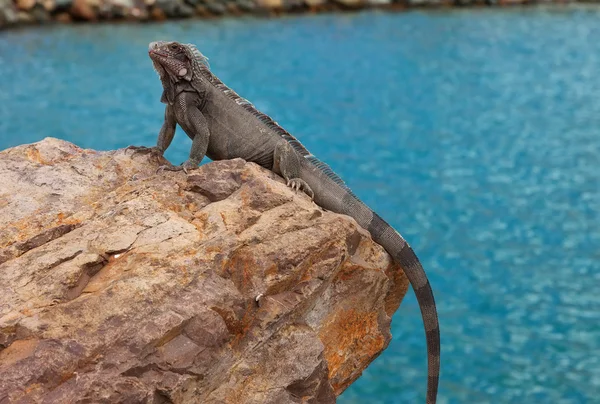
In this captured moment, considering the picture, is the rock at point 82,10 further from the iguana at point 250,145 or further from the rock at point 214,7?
the iguana at point 250,145

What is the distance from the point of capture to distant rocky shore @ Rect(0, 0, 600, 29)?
602 inches

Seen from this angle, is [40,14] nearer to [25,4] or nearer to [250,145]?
[25,4]

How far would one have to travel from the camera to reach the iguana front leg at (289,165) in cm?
358

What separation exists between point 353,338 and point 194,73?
149 centimetres

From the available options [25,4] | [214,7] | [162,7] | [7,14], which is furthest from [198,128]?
[214,7]

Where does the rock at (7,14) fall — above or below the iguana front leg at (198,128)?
below

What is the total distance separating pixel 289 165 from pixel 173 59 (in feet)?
2.52

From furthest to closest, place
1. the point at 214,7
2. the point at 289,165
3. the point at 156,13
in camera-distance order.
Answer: the point at 214,7 < the point at 156,13 < the point at 289,165

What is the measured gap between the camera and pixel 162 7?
53.0 ft

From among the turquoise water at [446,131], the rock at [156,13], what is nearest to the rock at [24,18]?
the turquoise water at [446,131]

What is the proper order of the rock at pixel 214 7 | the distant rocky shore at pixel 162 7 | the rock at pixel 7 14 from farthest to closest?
the rock at pixel 214 7 < the distant rocky shore at pixel 162 7 < the rock at pixel 7 14

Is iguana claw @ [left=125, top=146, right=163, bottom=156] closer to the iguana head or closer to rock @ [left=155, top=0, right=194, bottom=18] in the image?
the iguana head

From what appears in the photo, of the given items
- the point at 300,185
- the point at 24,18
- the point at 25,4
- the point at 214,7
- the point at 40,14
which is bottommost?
the point at 24,18

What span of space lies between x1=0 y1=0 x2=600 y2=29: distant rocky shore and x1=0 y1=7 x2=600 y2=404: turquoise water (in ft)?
1.83
